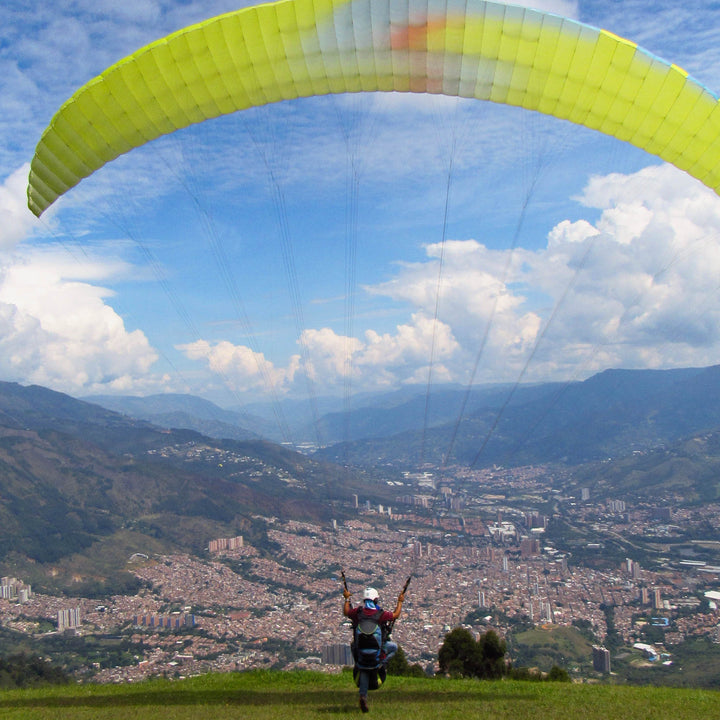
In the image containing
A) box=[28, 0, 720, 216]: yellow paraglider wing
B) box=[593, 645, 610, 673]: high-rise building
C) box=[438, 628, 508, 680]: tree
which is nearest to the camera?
box=[28, 0, 720, 216]: yellow paraglider wing

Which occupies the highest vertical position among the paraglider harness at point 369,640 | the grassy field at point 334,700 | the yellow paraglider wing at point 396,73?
the yellow paraglider wing at point 396,73

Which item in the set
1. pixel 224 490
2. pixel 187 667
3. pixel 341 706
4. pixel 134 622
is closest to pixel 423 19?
pixel 341 706

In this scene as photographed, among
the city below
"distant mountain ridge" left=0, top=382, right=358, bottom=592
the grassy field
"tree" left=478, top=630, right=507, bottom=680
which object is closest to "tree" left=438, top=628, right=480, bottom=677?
"tree" left=478, top=630, right=507, bottom=680

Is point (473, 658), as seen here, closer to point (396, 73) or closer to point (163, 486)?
point (396, 73)

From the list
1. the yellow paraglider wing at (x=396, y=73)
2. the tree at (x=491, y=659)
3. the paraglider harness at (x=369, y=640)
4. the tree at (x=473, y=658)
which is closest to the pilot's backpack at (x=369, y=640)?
the paraglider harness at (x=369, y=640)

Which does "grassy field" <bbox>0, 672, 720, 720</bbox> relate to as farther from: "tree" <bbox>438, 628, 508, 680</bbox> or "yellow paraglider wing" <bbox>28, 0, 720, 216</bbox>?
"yellow paraglider wing" <bbox>28, 0, 720, 216</bbox>

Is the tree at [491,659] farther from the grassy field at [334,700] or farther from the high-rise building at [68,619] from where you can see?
the high-rise building at [68,619]

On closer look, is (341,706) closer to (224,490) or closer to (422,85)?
(422,85)
